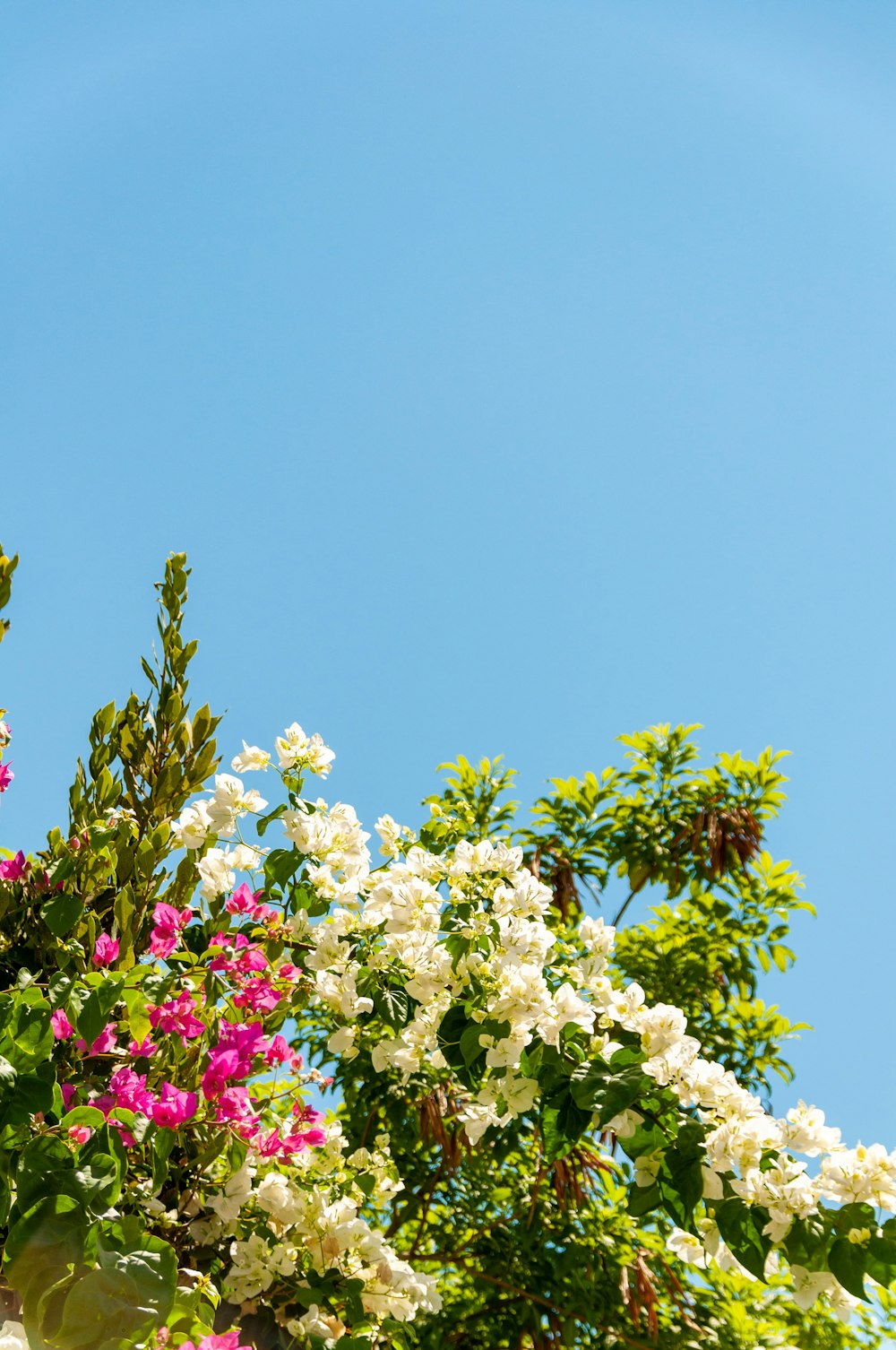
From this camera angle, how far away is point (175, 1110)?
2.04 metres

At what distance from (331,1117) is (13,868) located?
60.7 inches

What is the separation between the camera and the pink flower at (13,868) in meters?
2.49

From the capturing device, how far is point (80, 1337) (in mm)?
1541

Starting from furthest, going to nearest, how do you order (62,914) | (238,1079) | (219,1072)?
1. (238,1079)
2. (219,1072)
3. (62,914)

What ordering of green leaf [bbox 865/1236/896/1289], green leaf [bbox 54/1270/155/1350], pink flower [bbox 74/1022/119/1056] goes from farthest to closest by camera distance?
pink flower [bbox 74/1022/119/1056]
green leaf [bbox 865/1236/896/1289]
green leaf [bbox 54/1270/155/1350]

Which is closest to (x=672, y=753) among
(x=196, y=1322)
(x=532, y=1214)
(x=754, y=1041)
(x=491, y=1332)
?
(x=754, y=1041)

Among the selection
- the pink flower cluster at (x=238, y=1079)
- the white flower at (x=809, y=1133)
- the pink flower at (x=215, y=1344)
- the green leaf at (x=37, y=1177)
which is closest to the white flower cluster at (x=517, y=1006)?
the white flower at (x=809, y=1133)

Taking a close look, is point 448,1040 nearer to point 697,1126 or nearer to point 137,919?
point 697,1126

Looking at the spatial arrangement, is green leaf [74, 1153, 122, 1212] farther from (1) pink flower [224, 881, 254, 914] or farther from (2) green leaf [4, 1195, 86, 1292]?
(1) pink flower [224, 881, 254, 914]

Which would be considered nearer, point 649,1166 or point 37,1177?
point 37,1177

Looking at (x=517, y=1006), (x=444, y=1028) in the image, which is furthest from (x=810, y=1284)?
(x=444, y=1028)

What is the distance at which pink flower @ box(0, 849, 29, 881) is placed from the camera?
97.9 inches

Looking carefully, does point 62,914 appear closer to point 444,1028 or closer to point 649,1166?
point 444,1028

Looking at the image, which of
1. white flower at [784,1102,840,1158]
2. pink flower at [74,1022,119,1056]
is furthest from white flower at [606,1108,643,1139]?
pink flower at [74,1022,119,1056]
